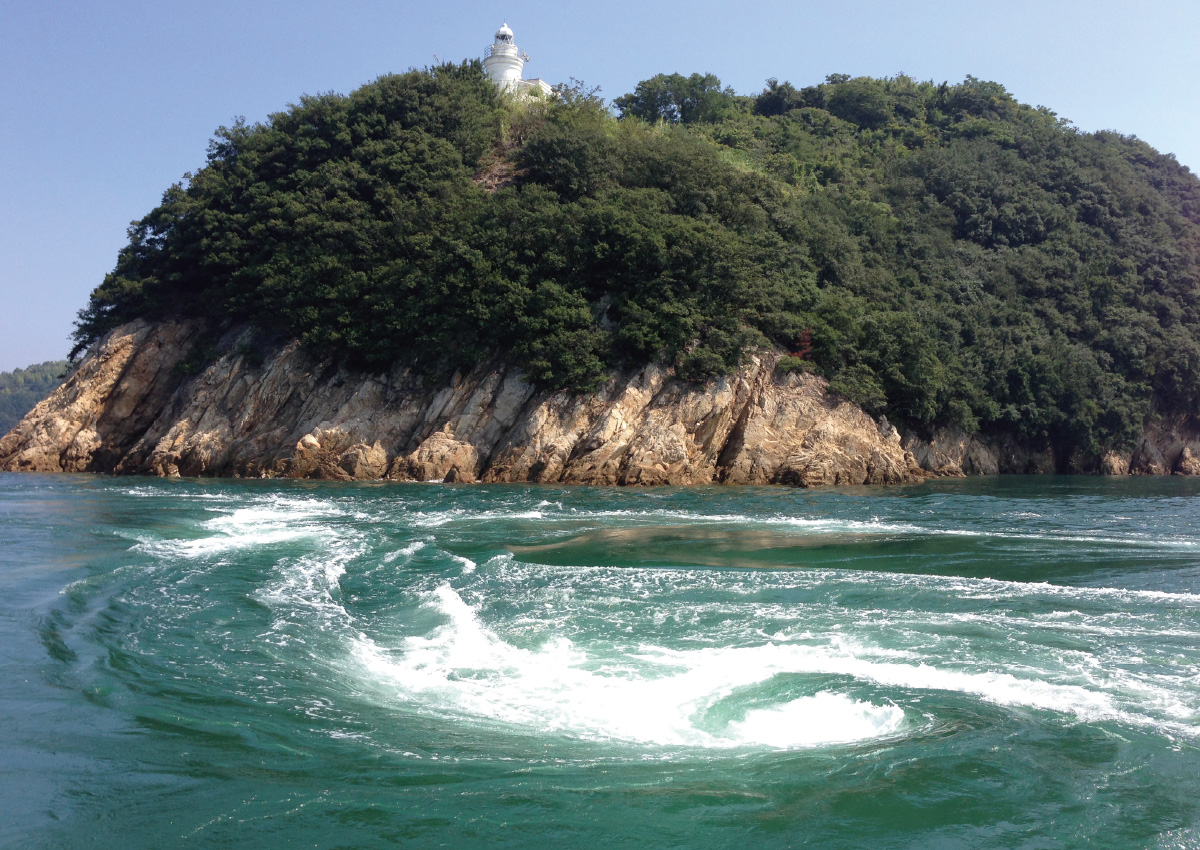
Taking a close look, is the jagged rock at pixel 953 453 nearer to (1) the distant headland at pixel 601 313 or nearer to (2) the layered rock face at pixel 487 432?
(1) the distant headland at pixel 601 313

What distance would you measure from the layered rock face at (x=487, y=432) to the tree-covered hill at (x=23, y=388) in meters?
115

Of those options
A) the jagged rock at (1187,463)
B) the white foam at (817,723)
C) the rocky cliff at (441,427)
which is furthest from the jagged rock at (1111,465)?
the white foam at (817,723)

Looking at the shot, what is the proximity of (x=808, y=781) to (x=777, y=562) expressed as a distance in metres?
8.55

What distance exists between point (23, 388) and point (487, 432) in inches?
5953

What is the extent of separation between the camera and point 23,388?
149m

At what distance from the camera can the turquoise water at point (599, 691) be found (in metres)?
5.92

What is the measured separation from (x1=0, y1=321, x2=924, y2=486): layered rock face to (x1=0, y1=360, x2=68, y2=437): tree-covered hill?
115 metres

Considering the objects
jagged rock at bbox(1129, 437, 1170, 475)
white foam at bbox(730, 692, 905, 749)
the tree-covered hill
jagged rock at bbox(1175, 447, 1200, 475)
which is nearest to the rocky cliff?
jagged rock at bbox(1129, 437, 1170, 475)

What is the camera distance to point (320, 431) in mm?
32562

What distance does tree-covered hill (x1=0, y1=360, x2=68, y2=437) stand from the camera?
135812mm

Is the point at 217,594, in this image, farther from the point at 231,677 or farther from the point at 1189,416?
the point at 1189,416

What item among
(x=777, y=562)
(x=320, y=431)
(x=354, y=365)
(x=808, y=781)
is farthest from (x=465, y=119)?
(x=808, y=781)

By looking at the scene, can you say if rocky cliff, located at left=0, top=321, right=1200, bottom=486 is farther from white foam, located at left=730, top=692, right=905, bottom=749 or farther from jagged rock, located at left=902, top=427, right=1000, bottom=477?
white foam, located at left=730, top=692, right=905, bottom=749

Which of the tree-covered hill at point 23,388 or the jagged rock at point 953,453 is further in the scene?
the tree-covered hill at point 23,388
